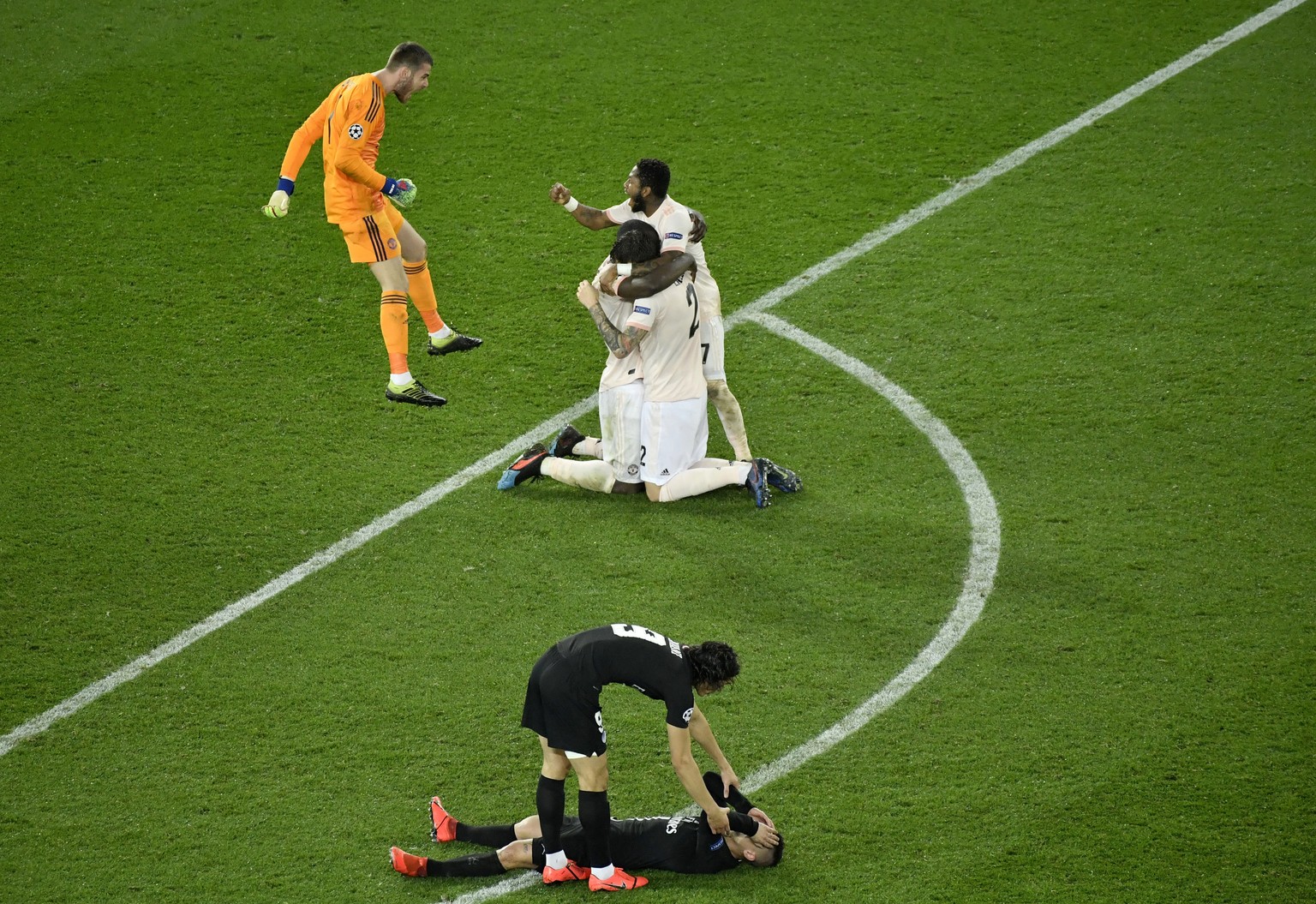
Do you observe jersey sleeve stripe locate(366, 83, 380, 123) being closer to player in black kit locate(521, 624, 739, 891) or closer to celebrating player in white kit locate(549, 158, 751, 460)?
celebrating player in white kit locate(549, 158, 751, 460)

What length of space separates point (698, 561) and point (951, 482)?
198cm

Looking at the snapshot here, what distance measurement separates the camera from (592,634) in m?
6.90

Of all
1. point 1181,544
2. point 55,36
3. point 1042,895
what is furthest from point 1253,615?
point 55,36

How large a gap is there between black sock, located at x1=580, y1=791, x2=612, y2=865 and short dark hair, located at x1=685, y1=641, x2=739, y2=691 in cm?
76

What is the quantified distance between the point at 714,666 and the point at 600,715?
0.63m

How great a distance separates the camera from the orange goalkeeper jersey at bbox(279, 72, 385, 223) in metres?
8.57

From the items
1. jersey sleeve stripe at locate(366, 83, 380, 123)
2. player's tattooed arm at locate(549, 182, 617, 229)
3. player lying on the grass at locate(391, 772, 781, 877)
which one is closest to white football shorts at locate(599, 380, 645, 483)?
player's tattooed arm at locate(549, 182, 617, 229)

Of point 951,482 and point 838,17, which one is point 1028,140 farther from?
point 951,482

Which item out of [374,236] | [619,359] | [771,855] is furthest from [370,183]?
[771,855]

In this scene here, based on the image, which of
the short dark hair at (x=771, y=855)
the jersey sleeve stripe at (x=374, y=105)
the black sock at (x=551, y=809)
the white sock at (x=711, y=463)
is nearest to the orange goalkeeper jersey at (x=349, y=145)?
the jersey sleeve stripe at (x=374, y=105)

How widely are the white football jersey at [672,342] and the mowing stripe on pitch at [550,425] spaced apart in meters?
1.20

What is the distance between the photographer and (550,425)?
1063 cm

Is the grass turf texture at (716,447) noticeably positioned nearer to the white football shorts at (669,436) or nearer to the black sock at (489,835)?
the black sock at (489,835)

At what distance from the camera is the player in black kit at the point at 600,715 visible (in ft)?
21.9
